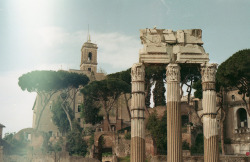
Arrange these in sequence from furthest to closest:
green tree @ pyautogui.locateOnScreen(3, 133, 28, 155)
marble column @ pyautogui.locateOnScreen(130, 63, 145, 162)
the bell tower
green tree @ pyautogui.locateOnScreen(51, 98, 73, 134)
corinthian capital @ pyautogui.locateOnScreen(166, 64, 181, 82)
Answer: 1. the bell tower
2. green tree @ pyautogui.locateOnScreen(51, 98, 73, 134)
3. green tree @ pyautogui.locateOnScreen(3, 133, 28, 155)
4. corinthian capital @ pyautogui.locateOnScreen(166, 64, 181, 82)
5. marble column @ pyautogui.locateOnScreen(130, 63, 145, 162)

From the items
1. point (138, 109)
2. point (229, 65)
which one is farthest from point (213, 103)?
point (229, 65)

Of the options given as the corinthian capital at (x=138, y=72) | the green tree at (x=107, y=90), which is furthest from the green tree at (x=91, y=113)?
the corinthian capital at (x=138, y=72)

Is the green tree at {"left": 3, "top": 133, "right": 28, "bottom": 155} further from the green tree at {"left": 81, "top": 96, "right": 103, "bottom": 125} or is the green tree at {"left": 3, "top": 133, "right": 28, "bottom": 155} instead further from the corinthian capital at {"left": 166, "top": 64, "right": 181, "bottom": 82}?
the corinthian capital at {"left": 166, "top": 64, "right": 181, "bottom": 82}

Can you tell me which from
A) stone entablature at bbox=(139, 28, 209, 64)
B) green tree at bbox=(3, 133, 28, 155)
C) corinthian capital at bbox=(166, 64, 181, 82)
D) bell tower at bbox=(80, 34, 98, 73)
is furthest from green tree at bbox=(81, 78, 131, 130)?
corinthian capital at bbox=(166, 64, 181, 82)

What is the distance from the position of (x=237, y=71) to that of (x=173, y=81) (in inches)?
655

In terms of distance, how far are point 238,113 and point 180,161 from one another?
82.1 feet

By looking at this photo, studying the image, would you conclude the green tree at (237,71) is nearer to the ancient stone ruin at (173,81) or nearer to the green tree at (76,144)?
the ancient stone ruin at (173,81)

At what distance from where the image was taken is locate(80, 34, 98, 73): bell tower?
213 ft

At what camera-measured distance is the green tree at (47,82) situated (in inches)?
1849

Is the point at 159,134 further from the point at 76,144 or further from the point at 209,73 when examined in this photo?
the point at 209,73

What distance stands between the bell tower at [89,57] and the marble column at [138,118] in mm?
51552

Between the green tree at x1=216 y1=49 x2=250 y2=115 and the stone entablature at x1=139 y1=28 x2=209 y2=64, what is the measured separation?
15.3 meters

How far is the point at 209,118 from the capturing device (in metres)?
13.0

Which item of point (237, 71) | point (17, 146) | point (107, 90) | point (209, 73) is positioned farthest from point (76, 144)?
point (209, 73)
